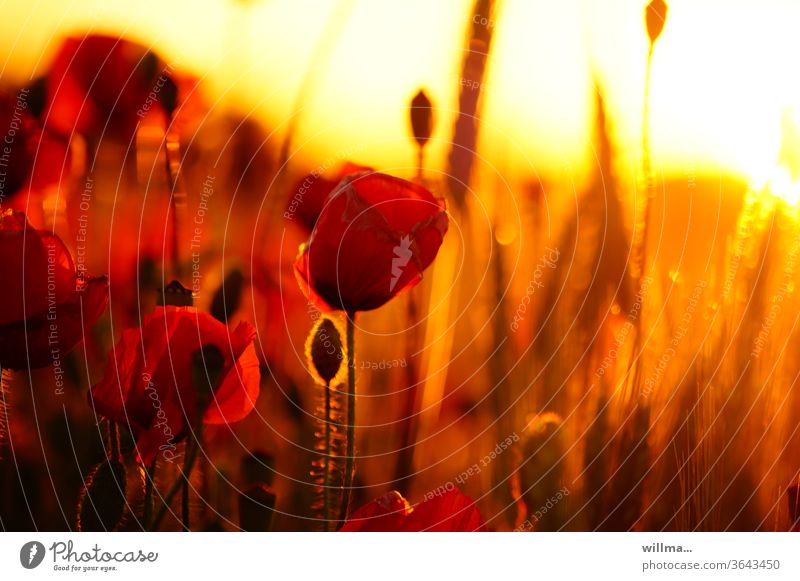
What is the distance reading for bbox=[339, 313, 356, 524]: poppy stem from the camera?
58cm

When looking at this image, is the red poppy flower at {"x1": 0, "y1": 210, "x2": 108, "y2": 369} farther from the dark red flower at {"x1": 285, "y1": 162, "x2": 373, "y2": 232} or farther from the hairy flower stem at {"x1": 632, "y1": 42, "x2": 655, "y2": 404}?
the hairy flower stem at {"x1": 632, "y1": 42, "x2": 655, "y2": 404}

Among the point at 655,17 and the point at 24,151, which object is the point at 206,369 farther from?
the point at 655,17

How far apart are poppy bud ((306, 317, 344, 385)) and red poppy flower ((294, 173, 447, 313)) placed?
0.02 metres

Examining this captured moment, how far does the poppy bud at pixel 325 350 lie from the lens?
Answer: 1.90ft

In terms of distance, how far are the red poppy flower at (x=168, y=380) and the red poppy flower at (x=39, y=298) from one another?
0.11ft

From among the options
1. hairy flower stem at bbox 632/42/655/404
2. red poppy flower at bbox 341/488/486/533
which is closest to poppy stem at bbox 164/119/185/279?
red poppy flower at bbox 341/488/486/533

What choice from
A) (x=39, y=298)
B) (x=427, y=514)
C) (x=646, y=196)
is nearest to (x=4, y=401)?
(x=39, y=298)

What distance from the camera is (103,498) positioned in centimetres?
56

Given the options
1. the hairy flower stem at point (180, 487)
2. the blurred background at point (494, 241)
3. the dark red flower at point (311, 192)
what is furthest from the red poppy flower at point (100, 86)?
the hairy flower stem at point (180, 487)

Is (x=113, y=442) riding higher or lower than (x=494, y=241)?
Answer: lower

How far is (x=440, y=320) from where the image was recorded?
0.60 m

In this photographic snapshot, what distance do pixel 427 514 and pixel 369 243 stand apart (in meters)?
0.20

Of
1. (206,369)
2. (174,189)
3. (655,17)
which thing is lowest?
(206,369)

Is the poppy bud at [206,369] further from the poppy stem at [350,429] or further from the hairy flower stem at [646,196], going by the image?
the hairy flower stem at [646,196]
